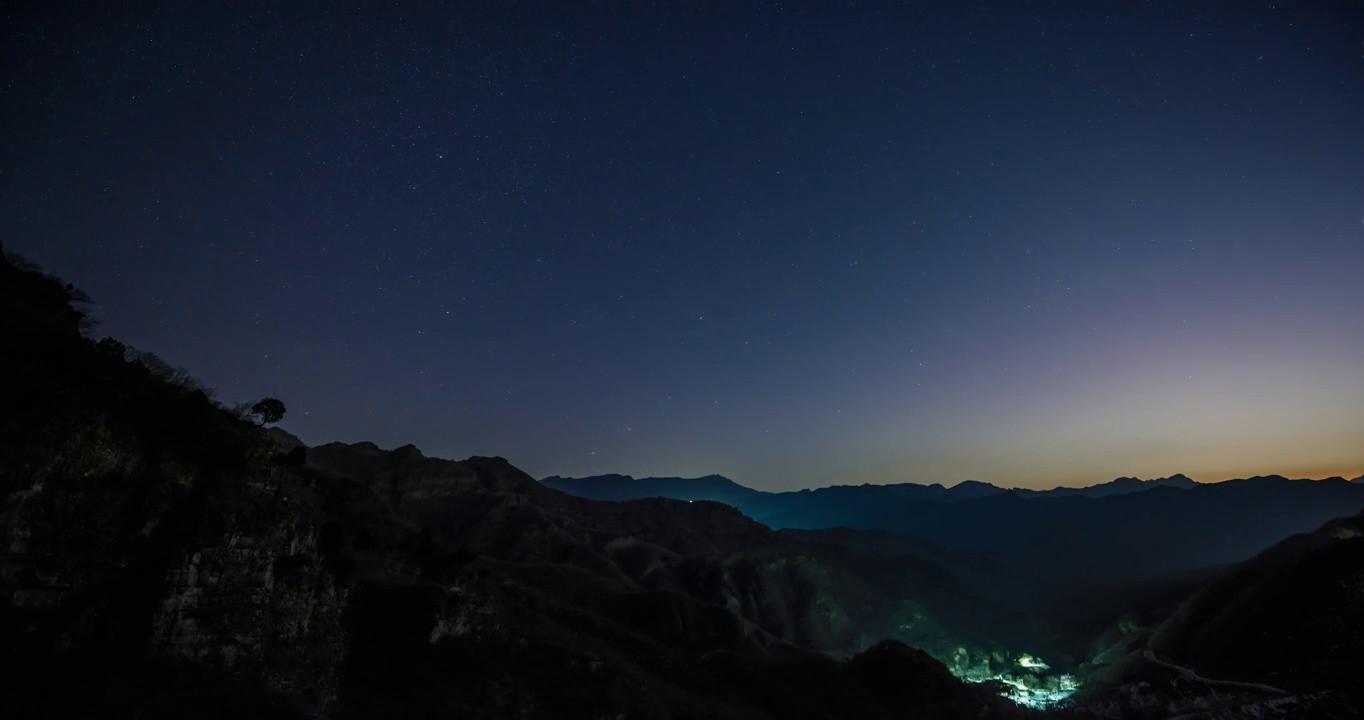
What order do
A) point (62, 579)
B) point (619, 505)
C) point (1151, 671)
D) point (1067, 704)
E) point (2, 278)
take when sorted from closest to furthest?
point (62, 579) < point (2, 278) < point (1151, 671) < point (1067, 704) < point (619, 505)

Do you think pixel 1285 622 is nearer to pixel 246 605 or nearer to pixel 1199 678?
pixel 1199 678

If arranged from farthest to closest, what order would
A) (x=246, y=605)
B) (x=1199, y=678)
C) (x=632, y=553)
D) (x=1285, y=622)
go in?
1. (x=632, y=553)
2. (x=1285, y=622)
3. (x=1199, y=678)
4. (x=246, y=605)

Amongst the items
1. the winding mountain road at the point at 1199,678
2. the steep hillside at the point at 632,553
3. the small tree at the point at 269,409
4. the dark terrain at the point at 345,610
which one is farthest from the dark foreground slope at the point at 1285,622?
the small tree at the point at 269,409

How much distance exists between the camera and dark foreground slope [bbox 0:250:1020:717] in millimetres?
27406

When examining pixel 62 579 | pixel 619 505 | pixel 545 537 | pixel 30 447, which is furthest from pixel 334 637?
pixel 619 505

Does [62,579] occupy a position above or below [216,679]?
above

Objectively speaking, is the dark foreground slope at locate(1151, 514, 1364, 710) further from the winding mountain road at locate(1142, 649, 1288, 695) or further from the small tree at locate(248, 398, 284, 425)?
the small tree at locate(248, 398, 284, 425)

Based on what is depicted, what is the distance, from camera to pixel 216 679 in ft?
103

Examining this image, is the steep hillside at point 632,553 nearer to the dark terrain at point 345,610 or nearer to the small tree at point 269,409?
the dark terrain at point 345,610

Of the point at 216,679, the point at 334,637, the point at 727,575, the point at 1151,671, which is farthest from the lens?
the point at 727,575

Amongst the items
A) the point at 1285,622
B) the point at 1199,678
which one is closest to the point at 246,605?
the point at 1199,678

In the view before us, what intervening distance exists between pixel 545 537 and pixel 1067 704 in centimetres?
9223

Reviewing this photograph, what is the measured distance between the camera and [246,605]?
115 ft

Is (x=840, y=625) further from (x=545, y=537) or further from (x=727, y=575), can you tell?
(x=545, y=537)
